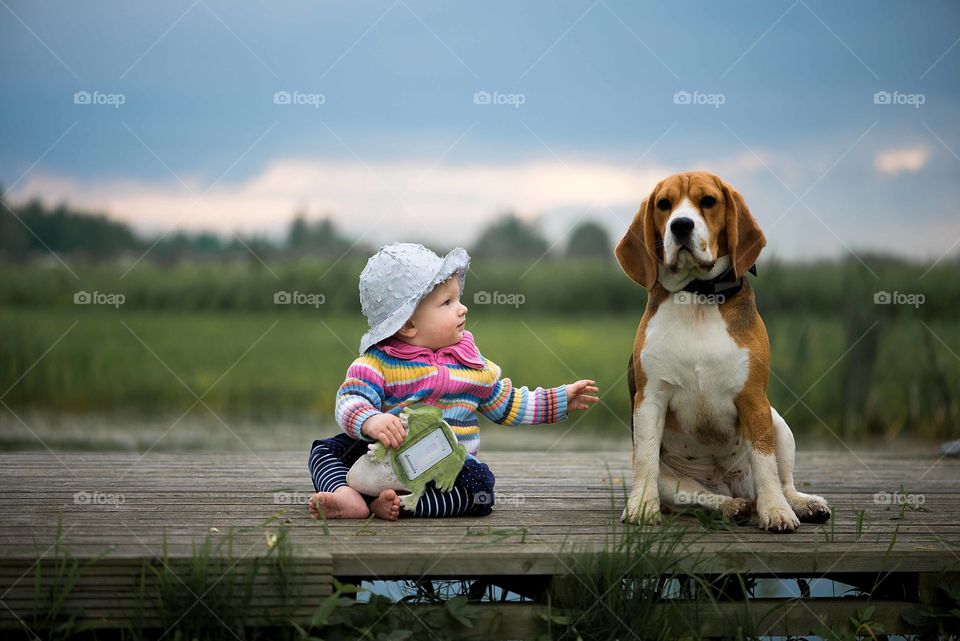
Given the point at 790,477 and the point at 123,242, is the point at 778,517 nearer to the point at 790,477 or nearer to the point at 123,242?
the point at 790,477

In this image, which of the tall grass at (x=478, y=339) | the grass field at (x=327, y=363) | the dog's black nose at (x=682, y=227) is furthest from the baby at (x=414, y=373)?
the tall grass at (x=478, y=339)

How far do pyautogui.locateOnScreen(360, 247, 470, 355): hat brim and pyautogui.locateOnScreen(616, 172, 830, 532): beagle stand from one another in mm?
613

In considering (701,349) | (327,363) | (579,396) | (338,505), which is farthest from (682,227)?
(327,363)

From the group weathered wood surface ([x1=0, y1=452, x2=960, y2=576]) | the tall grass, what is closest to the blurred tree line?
the tall grass

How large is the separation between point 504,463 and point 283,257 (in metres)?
8.03

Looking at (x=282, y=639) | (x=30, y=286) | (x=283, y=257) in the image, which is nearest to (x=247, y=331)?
(x=283, y=257)

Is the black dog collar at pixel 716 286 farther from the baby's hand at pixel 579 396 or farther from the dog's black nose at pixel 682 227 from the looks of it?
the baby's hand at pixel 579 396

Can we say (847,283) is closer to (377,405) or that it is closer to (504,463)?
(504,463)

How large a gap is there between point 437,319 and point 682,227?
0.96 m

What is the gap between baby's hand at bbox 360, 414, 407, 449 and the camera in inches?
152

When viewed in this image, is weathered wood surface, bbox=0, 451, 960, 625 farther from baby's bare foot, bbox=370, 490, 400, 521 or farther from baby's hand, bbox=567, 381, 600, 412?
baby's hand, bbox=567, 381, 600, 412

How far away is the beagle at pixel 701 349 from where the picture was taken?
382 centimetres

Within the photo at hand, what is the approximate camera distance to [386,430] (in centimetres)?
386

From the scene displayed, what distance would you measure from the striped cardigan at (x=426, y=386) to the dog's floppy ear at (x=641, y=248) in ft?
1.91
